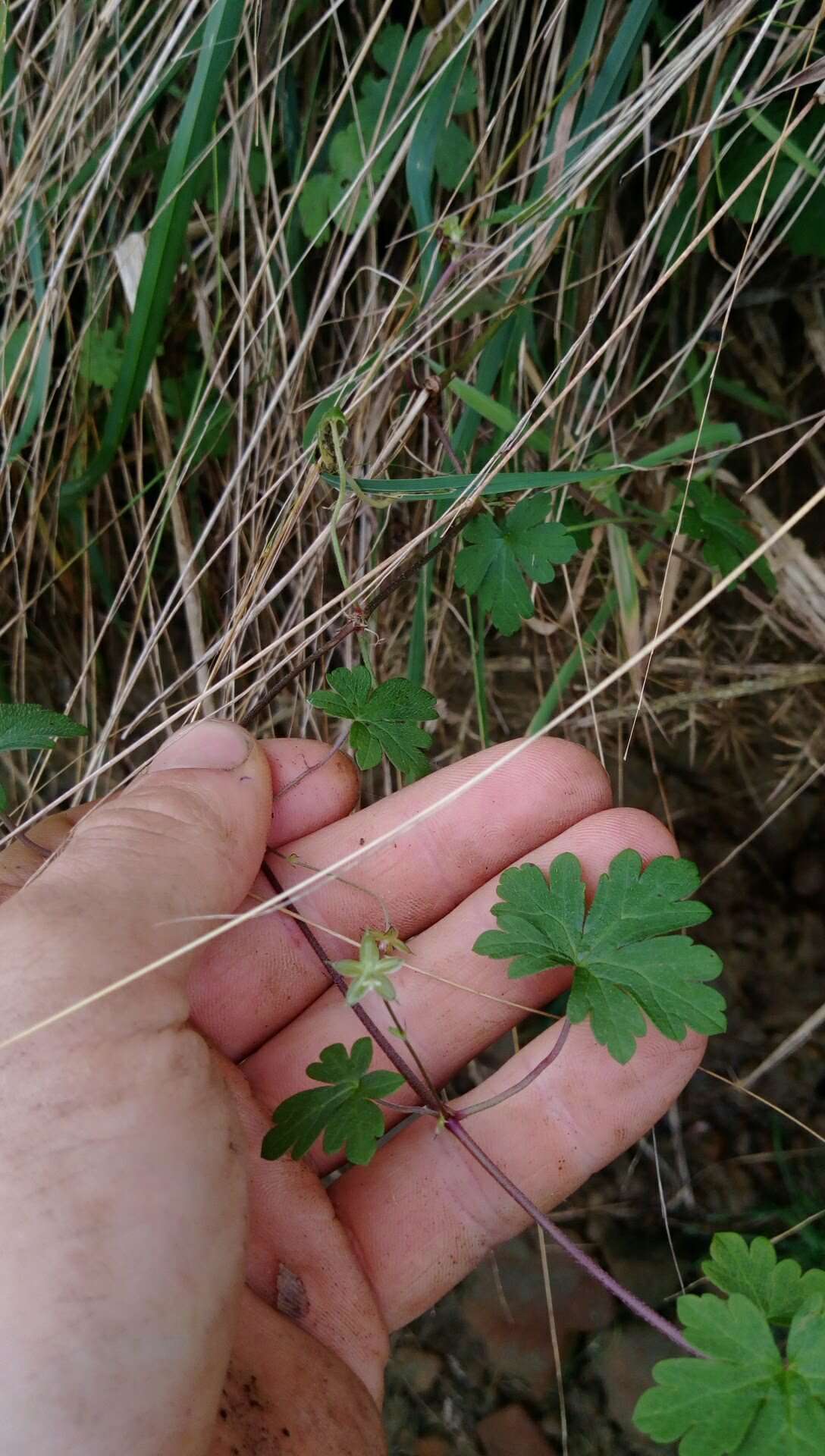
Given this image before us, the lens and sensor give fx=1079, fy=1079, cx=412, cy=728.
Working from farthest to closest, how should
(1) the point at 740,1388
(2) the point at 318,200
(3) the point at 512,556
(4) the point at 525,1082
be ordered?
1. (2) the point at 318,200
2. (3) the point at 512,556
3. (4) the point at 525,1082
4. (1) the point at 740,1388

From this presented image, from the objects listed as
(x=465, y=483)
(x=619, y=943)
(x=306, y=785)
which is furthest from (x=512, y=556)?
(x=619, y=943)

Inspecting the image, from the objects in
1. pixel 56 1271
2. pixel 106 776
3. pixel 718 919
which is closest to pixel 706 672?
pixel 718 919

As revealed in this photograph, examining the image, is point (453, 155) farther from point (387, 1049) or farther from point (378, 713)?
point (387, 1049)

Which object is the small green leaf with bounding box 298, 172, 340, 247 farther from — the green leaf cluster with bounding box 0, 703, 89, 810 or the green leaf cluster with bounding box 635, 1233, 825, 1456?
the green leaf cluster with bounding box 635, 1233, 825, 1456

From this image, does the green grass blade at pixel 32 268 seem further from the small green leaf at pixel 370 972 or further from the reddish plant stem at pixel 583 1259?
the reddish plant stem at pixel 583 1259

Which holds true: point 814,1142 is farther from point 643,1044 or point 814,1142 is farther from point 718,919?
point 643,1044
